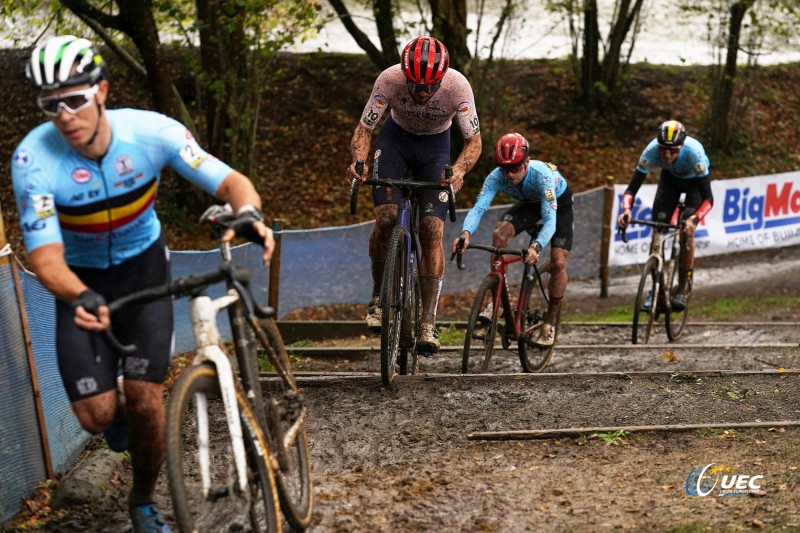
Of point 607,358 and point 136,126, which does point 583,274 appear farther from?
point 136,126

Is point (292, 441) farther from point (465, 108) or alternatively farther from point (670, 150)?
point (670, 150)

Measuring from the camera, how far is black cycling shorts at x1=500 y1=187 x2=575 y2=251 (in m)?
9.06

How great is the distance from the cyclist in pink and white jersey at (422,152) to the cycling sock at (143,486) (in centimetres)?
311

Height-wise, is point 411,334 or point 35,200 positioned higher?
point 35,200

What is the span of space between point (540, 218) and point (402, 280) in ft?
7.44

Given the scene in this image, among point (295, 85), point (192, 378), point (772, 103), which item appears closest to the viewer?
point (192, 378)

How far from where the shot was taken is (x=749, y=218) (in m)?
18.0

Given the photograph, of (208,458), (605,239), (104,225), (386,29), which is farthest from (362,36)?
(208,458)

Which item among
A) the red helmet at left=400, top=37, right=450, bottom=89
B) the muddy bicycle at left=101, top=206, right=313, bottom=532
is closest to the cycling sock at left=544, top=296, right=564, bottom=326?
the red helmet at left=400, top=37, right=450, bottom=89

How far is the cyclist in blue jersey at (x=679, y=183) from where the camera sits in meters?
10.5

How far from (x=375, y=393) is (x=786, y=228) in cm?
1382

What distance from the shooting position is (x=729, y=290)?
54.7 ft

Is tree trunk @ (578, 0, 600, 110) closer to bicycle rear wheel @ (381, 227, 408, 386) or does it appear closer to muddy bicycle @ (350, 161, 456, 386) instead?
muddy bicycle @ (350, 161, 456, 386)

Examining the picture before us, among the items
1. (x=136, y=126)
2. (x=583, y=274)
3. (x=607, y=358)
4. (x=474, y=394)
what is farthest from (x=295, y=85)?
(x=136, y=126)
